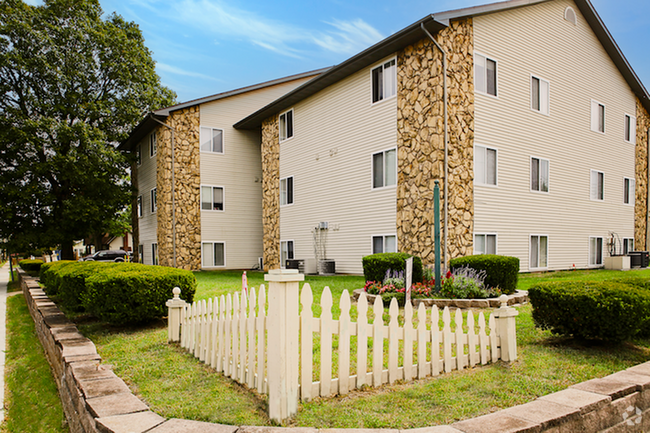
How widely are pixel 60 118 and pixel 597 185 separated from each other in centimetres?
2448

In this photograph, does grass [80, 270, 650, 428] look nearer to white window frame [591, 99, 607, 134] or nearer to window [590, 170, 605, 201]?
window [590, 170, 605, 201]

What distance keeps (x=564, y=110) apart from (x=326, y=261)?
402 inches

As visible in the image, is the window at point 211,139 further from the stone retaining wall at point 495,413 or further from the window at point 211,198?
the stone retaining wall at point 495,413

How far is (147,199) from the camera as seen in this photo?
24.2 m

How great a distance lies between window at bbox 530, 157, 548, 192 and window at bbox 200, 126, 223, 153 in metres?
14.2

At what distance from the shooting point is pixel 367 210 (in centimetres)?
1463

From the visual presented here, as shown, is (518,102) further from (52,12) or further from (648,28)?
(52,12)

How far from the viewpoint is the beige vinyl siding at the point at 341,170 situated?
14164 millimetres

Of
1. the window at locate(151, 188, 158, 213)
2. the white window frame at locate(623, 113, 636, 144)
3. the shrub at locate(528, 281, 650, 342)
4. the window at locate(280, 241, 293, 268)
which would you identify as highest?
the white window frame at locate(623, 113, 636, 144)

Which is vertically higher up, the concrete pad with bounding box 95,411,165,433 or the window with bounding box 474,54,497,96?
the window with bounding box 474,54,497,96

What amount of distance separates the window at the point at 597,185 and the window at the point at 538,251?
3.96 meters

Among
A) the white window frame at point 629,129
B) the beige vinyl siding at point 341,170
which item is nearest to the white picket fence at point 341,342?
the beige vinyl siding at point 341,170

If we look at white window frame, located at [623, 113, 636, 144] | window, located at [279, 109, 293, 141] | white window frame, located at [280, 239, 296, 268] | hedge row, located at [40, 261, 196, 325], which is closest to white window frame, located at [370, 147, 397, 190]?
white window frame, located at [280, 239, 296, 268]

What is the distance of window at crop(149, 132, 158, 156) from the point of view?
22.2m
